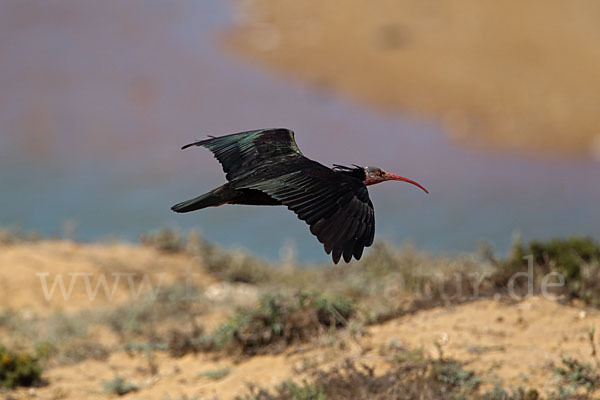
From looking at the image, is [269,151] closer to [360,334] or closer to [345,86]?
[360,334]

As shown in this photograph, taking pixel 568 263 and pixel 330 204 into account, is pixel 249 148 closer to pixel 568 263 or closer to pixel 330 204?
pixel 330 204

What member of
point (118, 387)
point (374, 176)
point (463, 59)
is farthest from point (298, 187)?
point (463, 59)

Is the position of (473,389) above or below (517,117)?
below

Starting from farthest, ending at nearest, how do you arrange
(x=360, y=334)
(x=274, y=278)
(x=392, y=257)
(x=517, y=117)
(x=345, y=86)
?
(x=345, y=86), (x=517, y=117), (x=274, y=278), (x=392, y=257), (x=360, y=334)

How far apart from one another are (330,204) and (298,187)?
0.24m

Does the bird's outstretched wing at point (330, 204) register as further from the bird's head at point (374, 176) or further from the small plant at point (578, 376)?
the small plant at point (578, 376)

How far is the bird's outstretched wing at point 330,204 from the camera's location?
5.21 meters

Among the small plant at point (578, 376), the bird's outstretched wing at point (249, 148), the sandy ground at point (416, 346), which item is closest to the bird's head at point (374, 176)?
the bird's outstretched wing at point (249, 148)

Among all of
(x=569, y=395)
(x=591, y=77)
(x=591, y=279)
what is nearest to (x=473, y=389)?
(x=569, y=395)

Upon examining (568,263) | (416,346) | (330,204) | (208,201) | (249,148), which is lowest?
(416,346)

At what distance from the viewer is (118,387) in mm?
7422

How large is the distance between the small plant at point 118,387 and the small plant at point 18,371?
0.68m

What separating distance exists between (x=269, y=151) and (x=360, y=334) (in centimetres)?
185

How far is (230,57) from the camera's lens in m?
26.0
